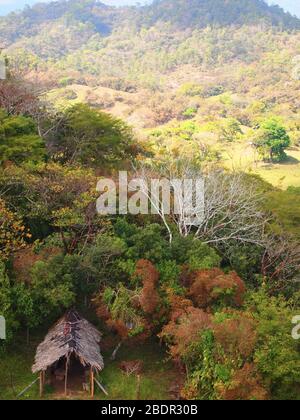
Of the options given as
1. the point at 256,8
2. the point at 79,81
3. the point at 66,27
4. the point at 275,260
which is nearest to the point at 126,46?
the point at 66,27

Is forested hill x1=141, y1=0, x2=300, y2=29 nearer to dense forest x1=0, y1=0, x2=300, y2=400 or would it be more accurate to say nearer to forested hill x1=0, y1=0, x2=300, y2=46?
forested hill x1=0, y1=0, x2=300, y2=46

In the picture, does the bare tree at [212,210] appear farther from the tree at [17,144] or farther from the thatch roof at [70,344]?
the thatch roof at [70,344]

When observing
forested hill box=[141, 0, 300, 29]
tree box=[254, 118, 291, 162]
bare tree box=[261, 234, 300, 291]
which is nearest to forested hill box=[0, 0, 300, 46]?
forested hill box=[141, 0, 300, 29]

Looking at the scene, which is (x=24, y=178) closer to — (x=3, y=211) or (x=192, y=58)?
(x=3, y=211)

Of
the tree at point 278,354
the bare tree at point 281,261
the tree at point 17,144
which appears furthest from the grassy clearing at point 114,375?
the tree at point 17,144
